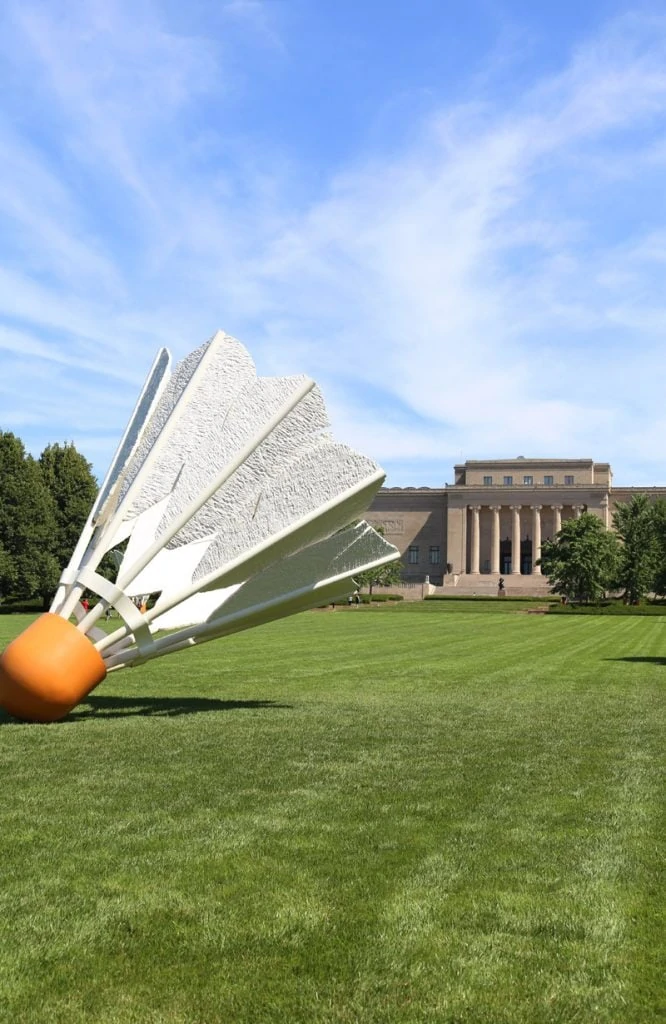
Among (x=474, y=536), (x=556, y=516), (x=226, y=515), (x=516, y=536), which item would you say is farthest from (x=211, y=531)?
(x=556, y=516)

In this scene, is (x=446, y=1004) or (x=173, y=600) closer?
(x=446, y=1004)

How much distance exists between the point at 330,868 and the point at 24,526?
1684 inches

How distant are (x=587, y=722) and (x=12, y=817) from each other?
556 centimetres

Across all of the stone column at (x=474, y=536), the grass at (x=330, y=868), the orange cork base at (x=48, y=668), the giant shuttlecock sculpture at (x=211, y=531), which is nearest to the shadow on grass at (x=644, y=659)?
the grass at (x=330, y=868)

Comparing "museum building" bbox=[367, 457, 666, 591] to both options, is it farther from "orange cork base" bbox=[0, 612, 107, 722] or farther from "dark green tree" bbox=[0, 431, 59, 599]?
"orange cork base" bbox=[0, 612, 107, 722]

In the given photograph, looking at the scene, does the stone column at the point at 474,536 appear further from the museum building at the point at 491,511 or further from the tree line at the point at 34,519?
the tree line at the point at 34,519

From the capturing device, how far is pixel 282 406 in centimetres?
815

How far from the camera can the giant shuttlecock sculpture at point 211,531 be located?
7.58m

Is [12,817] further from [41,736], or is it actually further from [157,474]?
[157,474]

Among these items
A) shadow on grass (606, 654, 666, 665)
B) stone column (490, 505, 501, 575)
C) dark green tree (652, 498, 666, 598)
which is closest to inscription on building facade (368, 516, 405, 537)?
stone column (490, 505, 501, 575)

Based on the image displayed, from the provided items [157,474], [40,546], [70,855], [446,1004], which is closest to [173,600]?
[157,474]

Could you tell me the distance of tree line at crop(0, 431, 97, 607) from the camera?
145ft

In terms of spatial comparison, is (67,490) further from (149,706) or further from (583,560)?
(149,706)

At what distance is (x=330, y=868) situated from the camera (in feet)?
13.0
